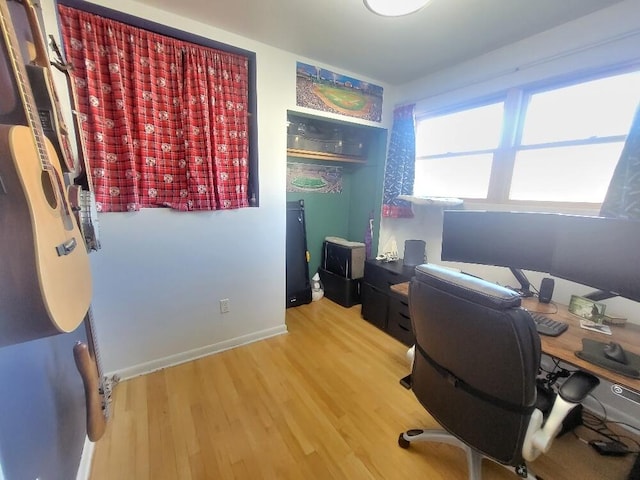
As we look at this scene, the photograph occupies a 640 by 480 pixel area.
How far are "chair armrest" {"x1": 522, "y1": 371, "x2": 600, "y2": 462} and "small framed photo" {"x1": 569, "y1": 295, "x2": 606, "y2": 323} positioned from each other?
0.71m

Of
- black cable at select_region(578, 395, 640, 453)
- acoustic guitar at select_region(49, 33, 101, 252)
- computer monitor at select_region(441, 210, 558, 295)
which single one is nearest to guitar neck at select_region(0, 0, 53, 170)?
acoustic guitar at select_region(49, 33, 101, 252)

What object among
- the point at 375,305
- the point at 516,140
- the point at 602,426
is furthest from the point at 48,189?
the point at 602,426

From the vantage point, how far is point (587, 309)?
1.44 m

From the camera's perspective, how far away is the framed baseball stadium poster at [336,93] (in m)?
2.22

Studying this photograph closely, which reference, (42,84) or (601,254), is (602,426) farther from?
(42,84)

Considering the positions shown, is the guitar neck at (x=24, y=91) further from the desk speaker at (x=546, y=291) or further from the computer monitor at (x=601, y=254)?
the desk speaker at (x=546, y=291)

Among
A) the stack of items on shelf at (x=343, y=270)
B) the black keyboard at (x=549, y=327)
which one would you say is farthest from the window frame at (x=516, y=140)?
the stack of items on shelf at (x=343, y=270)

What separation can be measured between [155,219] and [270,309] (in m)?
1.18

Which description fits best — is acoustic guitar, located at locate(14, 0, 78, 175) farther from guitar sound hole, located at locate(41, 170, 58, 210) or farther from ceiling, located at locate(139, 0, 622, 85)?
ceiling, located at locate(139, 0, 622, 85)

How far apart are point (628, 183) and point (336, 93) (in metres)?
2.10

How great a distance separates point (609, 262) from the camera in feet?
4.24

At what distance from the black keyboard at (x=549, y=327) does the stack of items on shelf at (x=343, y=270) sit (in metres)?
1.74

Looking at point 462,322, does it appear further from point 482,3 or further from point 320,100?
point 320,100

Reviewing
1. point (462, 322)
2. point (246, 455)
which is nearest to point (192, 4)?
point (462, 322)
